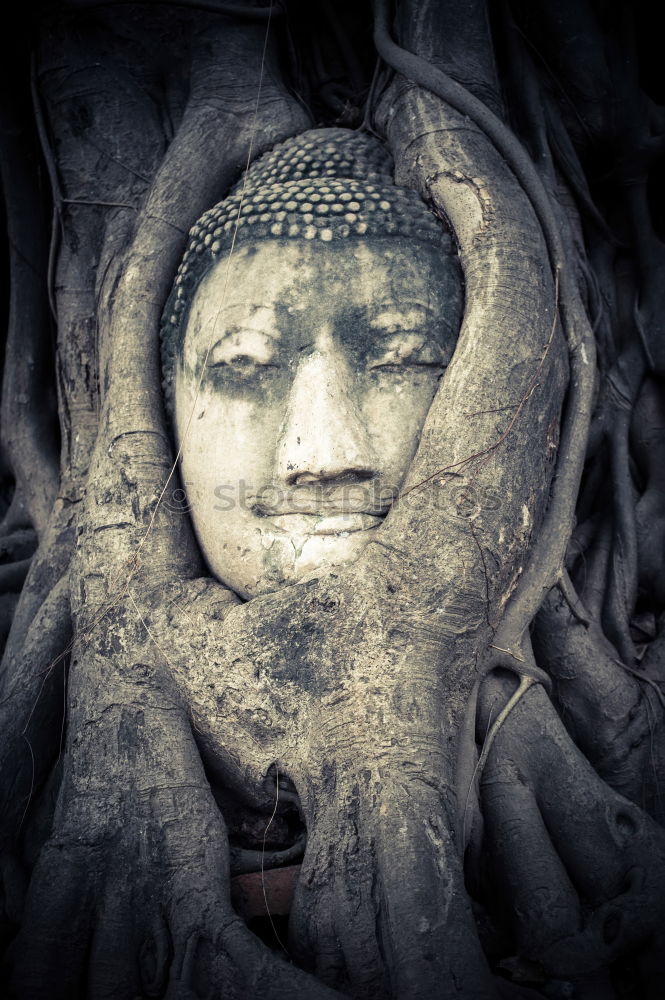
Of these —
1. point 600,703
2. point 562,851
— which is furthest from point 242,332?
point 562,851

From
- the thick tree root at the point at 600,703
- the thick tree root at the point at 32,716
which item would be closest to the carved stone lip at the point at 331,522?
the thick tree root at the point at 600,703

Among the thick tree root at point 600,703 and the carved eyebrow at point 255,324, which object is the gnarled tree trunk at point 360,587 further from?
the carved eyebrow at point 255,324

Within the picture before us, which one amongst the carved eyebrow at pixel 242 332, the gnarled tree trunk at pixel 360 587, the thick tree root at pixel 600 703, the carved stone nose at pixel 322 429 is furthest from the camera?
the thick tree root at pixel 600 703

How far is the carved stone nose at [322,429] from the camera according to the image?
1976 millimetres

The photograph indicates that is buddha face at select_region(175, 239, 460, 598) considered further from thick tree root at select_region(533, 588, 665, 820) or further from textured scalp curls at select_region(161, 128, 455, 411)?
thick tree root at select_region(533, 588, 665, 820)

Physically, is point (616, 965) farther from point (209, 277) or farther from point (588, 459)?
point (209, 277)

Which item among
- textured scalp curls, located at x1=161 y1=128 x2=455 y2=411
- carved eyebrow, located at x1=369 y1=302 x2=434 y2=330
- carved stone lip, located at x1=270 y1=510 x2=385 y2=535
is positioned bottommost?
carved stone lip, located at x1=270 y1=510 x2=385 y2=535

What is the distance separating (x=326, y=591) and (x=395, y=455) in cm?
39

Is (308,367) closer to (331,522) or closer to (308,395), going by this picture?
(308,395)

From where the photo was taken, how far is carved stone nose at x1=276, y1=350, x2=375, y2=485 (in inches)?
77.8

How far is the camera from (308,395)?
201 centimetres

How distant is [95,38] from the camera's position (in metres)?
2.58

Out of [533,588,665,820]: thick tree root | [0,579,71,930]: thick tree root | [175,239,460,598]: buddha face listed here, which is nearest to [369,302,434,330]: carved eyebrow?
[175,239,460,598]: buddha face

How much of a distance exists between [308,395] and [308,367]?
7 centimetres
